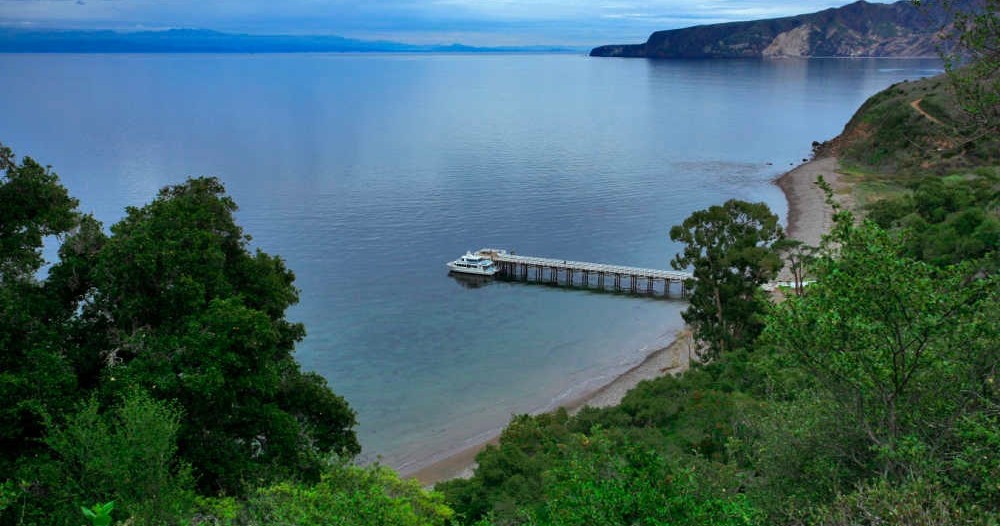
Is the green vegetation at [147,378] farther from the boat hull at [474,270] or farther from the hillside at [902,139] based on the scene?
the hillside at [902,139]

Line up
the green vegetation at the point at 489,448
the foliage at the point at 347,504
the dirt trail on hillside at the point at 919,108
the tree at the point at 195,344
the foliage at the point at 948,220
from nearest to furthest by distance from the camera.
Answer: the green vegetation at the point at 489,448 < the foliage at the point at 347,504 < the tree at the point at 195,344 < the foliage at the point at 948,220 < the dirt trail on hillside at the point at 919,108

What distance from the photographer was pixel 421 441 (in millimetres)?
36844

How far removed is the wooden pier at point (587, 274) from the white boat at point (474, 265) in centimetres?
114

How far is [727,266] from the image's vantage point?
37344 millimetres

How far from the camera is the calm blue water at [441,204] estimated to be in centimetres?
4391

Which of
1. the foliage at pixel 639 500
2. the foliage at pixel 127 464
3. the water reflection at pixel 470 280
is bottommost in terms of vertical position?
the water reflection at pixel 470 280

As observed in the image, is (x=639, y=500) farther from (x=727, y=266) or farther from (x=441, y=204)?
(x=441, y=204)

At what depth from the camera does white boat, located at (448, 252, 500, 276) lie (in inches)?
2392

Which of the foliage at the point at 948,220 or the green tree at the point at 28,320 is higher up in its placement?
the green tree at the point at 28,320

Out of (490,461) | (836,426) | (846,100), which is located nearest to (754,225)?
(490,461)

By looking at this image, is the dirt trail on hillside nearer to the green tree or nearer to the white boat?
the white boat

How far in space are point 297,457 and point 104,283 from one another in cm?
667

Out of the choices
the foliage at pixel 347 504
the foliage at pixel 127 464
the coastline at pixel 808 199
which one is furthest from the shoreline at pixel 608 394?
the coastline at pixel 808 199


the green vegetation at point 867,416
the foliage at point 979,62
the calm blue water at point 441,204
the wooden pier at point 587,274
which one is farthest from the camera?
the wooden pier at point 587,274
